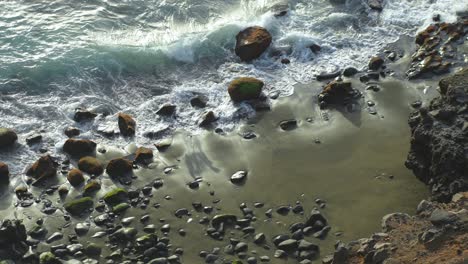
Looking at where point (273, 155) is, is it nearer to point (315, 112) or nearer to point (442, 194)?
point (315, 112)

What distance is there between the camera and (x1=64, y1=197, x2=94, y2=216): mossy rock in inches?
409

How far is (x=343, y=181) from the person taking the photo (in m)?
10.6

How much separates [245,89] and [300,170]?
2.69m

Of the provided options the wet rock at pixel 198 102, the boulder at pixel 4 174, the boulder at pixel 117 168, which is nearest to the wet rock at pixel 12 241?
the boulder at pixel 4 174

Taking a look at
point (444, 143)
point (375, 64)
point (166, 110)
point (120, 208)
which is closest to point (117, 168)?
point (120, 208)

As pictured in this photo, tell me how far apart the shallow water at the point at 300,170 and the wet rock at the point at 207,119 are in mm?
321

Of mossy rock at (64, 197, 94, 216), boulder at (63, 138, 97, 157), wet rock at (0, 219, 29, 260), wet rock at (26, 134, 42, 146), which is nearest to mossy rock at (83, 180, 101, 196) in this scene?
mossy rock at (64, 197, 94, 216)

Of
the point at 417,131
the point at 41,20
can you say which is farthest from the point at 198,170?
the point at 41,20

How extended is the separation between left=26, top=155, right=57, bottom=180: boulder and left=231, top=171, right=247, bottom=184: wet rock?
3339mm

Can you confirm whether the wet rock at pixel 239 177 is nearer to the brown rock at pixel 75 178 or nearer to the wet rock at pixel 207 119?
the wet rock at pixel 207 119

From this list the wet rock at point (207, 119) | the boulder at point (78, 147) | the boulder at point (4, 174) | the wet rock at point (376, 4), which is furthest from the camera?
the wet rock at point (376, 4)

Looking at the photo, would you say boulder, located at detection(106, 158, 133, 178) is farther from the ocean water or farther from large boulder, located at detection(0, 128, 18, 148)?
large boulder, located at detection(0, 128, 18, 148)

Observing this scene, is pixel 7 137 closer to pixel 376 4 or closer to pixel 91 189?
pixel 91 189

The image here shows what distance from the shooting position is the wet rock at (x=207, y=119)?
488 inches
